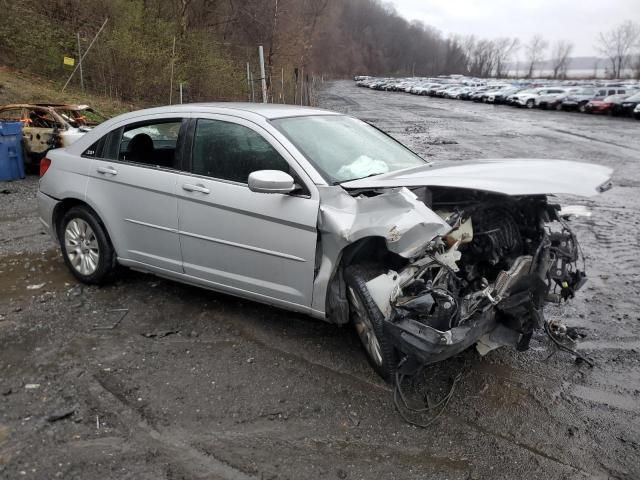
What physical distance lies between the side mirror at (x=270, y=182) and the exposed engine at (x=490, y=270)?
0.90 meters

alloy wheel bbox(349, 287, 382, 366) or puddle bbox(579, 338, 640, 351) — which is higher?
alloy wheel bbox(349, 287, 382, 366)

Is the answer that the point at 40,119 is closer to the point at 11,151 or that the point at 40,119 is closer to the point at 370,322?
the point at 11,151

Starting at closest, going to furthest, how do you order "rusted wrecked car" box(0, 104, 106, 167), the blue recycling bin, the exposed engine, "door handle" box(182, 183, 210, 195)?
the exposed engine, "door handle" box(182, 183, 210, 195), the blue recycling bin, "rusted wrecked car" box(0, 104, 106, 167)

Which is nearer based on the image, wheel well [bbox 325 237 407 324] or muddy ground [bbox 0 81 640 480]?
muddy ground [bbox 0 81 640 480]

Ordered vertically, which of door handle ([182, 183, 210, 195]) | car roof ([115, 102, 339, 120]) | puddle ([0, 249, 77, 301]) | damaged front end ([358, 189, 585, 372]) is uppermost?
car roof ([115, 102, 339, 120])

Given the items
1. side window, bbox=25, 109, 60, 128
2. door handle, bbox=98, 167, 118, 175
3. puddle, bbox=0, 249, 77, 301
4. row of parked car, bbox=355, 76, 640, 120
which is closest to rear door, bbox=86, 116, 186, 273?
door handle, bbox=98, 167, 118, 175

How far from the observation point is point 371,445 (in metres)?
2.85

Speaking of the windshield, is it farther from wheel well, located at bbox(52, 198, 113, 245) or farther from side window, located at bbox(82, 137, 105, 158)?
wheel well, located at bbox(52, 198, 113, 245)

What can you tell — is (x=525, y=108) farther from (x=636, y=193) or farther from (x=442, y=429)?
(x=442, y=429)

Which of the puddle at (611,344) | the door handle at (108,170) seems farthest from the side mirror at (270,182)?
the puddle at (611,344)

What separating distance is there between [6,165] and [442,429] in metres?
9.55

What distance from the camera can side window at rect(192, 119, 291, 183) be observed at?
12.3 feet

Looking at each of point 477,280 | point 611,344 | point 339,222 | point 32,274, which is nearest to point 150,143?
point 32,274

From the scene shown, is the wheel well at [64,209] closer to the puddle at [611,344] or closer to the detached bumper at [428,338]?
the detached bumper at [428,338]
